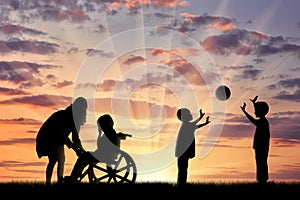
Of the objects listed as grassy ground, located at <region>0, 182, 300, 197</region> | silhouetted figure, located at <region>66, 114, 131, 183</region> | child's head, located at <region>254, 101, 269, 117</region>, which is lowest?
grassy ground, located at <region>0, 182, 300, 197</region>

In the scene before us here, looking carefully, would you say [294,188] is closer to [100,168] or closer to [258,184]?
A: [258,184]

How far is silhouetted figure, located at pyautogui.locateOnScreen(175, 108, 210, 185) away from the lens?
19.0 meters

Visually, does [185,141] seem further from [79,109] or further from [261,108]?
[79,109]

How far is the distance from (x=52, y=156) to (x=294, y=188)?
766 cm

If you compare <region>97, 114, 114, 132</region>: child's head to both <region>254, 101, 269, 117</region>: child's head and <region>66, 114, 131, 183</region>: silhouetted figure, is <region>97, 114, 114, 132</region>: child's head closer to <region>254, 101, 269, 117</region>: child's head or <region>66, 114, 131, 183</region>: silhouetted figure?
<region>66, 114, 131, 183</region>: silhouetted figure

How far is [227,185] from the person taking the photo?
1895cm

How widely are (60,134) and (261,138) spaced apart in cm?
669

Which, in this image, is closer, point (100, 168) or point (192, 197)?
point (192, 197)

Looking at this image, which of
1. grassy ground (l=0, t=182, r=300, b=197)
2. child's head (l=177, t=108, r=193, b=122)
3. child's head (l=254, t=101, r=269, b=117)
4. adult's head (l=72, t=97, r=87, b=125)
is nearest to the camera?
grassy ground (l=0, t=182, r=300, b=197)

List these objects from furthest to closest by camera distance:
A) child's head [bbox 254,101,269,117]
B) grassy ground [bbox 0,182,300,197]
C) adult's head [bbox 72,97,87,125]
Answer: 1. child's head [bbox 254,101,269,117]
2. adult's head [bbox 72,97,87,125]
3. grassy ground [bbox 0,182,300,197]

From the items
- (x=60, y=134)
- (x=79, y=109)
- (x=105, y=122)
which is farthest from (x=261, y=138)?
(x=60, y=134)

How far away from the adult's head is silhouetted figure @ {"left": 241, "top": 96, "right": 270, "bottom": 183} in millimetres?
5467

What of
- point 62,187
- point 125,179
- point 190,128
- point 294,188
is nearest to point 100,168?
point 125,179

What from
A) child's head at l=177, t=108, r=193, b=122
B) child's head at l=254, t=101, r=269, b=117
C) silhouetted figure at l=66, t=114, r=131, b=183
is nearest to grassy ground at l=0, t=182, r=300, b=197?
silhouetted figure at l=66, t=114, r=131, b=183
